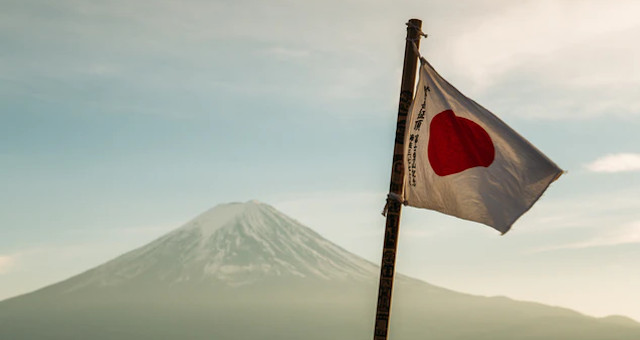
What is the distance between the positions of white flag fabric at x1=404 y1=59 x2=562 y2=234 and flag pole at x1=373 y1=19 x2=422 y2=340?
0.33 ft

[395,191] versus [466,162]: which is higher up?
[466,162]

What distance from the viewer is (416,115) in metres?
→ 8.71

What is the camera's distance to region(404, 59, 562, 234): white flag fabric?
8.67 m

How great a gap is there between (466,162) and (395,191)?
1036 mm

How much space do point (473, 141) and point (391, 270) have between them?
184 centimetres

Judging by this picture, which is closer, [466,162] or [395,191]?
[395,191]

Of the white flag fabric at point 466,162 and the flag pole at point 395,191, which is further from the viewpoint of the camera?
the white flag fabric at point 466,162

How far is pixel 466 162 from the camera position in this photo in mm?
8883

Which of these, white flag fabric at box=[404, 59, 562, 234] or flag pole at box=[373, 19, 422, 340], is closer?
flag pole at box=[373, 19, 422, 340]

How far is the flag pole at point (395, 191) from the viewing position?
820 centimetres

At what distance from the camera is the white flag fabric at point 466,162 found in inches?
341

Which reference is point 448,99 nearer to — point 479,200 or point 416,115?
point 416,115

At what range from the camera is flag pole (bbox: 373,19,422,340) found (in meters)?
8.20

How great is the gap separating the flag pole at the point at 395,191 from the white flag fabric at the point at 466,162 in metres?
0.10
